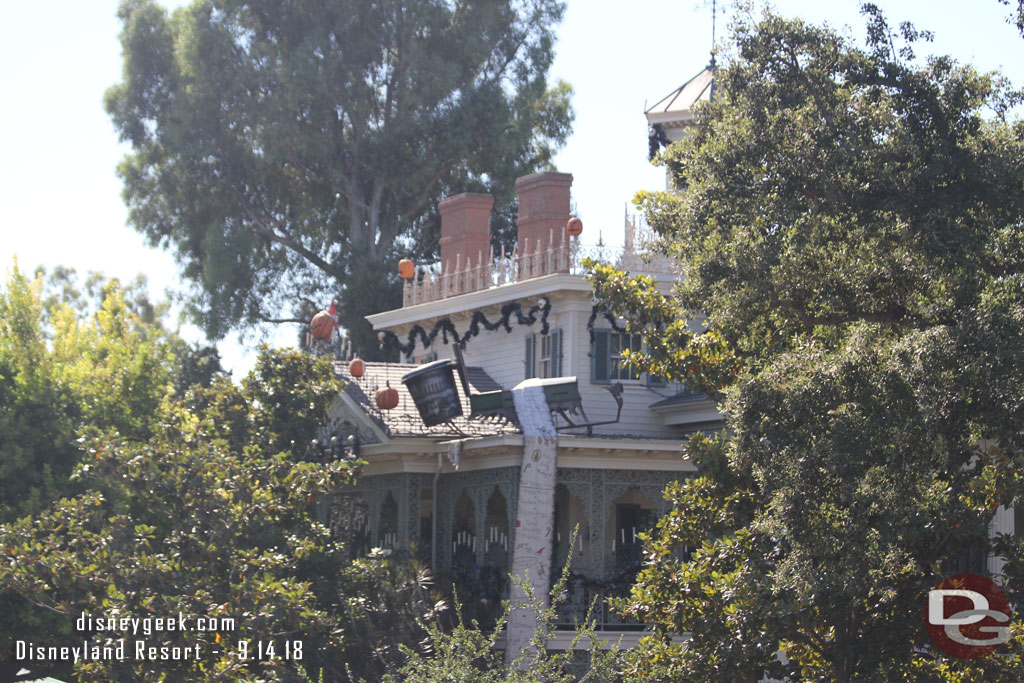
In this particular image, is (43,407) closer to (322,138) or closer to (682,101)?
(682,101)

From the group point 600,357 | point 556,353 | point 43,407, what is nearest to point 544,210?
point 556,353

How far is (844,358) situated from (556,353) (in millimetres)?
13363

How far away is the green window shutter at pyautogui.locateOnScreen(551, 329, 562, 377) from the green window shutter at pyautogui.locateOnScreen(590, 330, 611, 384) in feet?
2.13

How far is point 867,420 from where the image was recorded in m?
12.5

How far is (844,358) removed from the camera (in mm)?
12758

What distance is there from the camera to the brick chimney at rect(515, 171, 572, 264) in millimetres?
27234

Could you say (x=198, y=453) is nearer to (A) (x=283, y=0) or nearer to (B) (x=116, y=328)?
(B) (x=116, y=328)

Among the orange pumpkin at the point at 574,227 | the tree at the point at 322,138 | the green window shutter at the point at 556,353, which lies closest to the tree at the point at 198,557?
the green window shutter at the point at 556,353

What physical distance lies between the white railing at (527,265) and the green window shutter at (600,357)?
1348 millimetres

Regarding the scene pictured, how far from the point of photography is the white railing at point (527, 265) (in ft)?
84.9

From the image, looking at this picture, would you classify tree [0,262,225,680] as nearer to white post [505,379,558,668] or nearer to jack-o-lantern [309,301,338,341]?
jack-o-lantern [309,301,338,341]

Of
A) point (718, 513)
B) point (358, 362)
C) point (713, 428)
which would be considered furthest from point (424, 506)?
point (718, 513)

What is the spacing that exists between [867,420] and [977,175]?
283 centimetres

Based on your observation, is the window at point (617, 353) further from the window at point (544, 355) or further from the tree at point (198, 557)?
the tree at point (198, 557)
